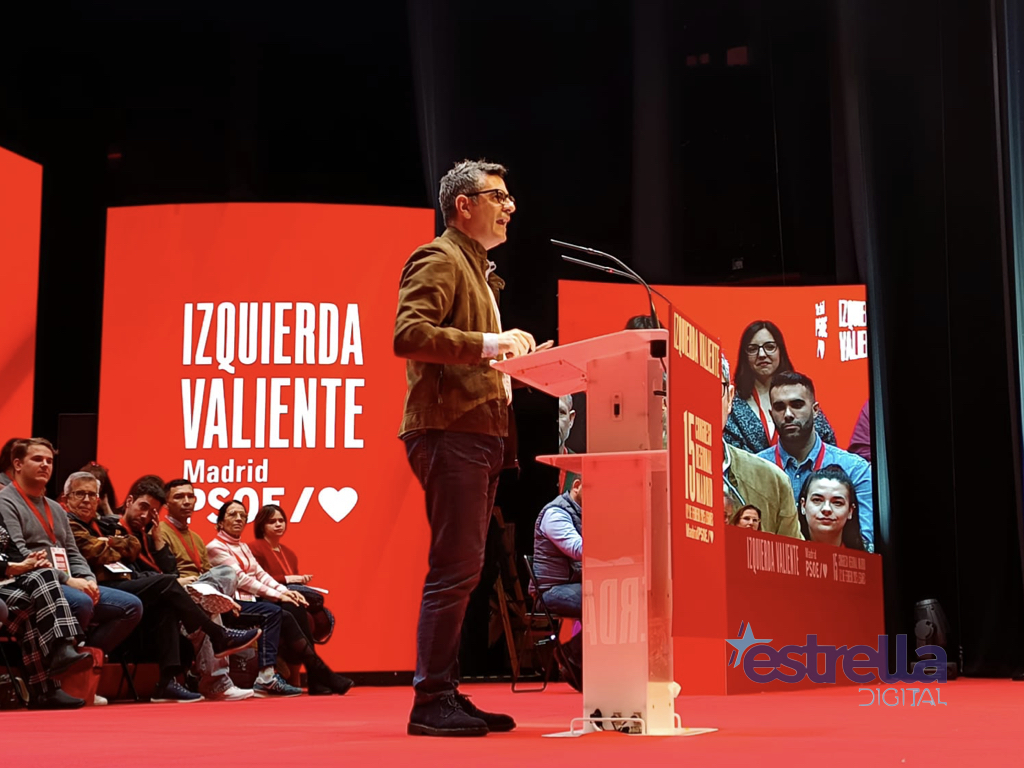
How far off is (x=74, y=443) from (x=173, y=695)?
3.22 m

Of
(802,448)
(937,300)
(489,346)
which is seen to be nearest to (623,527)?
(489,346)

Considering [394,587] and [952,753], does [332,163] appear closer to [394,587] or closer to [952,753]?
[394,587]

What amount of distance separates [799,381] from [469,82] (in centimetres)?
315

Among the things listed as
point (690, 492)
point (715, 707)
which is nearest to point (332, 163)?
point (690, 492)

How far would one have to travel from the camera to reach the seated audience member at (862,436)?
302 inches

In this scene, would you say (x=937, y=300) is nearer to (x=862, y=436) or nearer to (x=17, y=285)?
(x=862, y=436)

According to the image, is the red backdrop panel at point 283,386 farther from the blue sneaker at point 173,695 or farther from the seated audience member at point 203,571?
the blue sneaker at point 173,695

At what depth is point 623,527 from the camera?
2820 mm

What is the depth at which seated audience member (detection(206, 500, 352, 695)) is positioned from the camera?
6098mm

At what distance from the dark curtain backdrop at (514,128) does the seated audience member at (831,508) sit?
754mm

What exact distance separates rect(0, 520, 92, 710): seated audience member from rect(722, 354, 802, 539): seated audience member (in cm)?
410

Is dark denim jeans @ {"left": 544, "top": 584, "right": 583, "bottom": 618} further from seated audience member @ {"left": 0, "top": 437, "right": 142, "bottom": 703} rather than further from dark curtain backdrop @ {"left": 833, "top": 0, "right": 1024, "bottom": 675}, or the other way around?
dark curtain backdrop @ {"left": 833, "top": 0, "right": 1024, "bottom": 675}

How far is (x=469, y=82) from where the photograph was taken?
339 inches

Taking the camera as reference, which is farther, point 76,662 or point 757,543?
point 757,543
